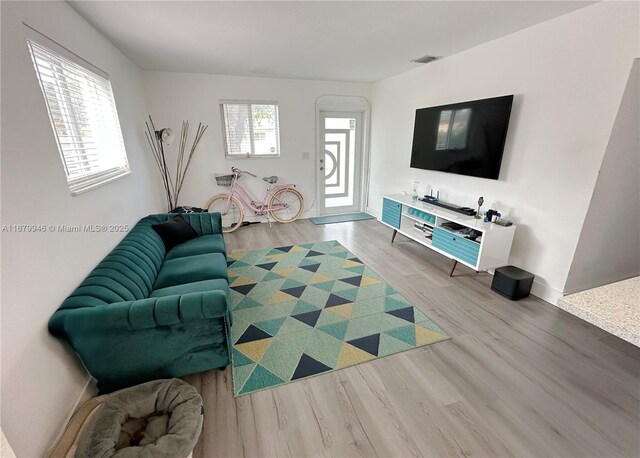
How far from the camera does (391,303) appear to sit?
2.56 metres

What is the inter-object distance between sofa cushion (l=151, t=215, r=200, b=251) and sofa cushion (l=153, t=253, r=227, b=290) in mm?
417

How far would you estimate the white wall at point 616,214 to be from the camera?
2086 mm

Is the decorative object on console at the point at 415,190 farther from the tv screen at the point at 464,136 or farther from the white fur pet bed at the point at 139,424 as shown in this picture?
the white fur pet bed at the point at 139,424

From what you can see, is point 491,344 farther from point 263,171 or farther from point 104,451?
point 263,171

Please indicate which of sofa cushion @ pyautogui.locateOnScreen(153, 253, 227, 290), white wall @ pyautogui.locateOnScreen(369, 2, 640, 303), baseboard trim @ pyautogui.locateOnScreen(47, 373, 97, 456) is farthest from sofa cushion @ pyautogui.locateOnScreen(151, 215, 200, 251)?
white wall @ pyautogui.locateOnScreen(369, 2, 640, 303)

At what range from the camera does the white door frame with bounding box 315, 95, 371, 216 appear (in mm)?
4847

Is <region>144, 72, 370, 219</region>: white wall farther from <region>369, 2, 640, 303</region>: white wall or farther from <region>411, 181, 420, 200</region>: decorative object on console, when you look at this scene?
<region>369, 2, 640, 303</region>: white wall

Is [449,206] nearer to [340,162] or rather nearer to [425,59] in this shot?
[425,59]

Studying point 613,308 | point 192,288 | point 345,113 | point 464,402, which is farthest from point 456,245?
point 345,113

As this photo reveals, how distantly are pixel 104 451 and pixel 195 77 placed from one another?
442 cm

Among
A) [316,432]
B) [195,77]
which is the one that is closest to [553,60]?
[316,432]

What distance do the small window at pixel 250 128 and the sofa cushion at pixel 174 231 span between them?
1929 millimetres

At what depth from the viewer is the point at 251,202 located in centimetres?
479

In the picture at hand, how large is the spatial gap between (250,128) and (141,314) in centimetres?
375
